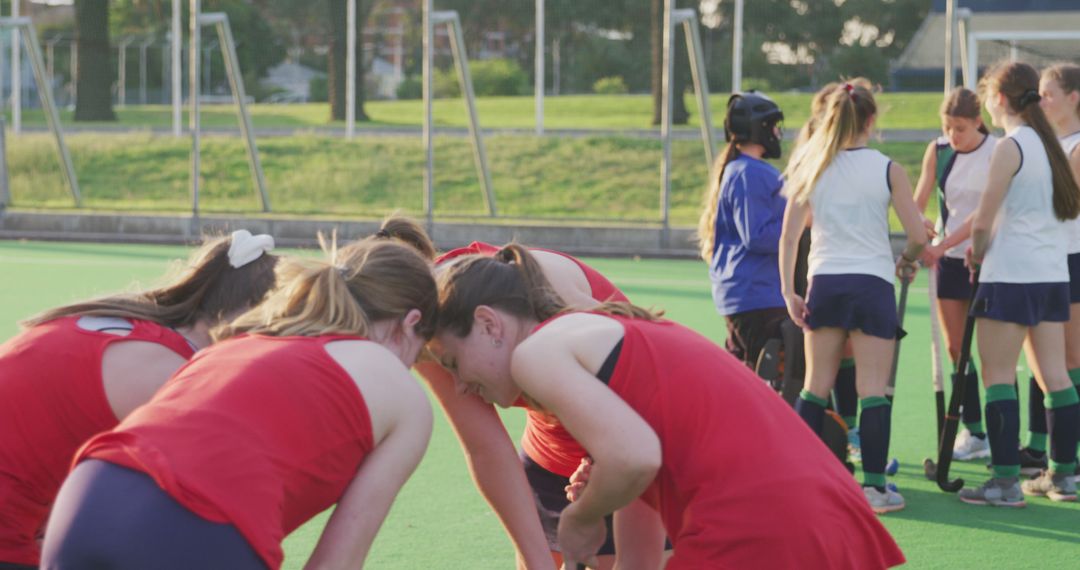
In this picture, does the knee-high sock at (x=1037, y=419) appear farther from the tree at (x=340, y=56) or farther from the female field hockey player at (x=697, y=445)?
the tree at (x=340, y=56)

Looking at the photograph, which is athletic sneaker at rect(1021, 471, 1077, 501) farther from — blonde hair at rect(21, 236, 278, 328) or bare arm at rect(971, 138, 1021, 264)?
blonde hair at rect(21, 236, 278, 328)

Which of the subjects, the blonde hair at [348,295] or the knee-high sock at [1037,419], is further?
the knee-high sock at [1037,419]

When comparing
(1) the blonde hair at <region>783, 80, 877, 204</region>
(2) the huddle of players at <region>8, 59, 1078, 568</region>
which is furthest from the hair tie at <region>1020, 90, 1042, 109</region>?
(2) the huddle of players at <region>8, 59, 1078, 568</region>

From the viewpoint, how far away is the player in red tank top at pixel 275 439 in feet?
8.43

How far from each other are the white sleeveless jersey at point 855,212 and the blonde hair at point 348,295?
307 cm

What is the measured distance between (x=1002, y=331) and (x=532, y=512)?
9.88 feet

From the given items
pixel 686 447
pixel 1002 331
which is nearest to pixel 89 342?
pixel 686 447

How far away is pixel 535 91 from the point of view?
2030 centimetres

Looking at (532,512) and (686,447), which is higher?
(686,447)

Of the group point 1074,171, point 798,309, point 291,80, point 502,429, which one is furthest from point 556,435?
point 291,80

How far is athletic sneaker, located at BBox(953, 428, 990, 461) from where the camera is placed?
7.05 meters

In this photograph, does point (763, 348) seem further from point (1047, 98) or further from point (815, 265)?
point (1047, 98)

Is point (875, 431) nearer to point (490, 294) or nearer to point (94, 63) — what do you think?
point (490, 294)

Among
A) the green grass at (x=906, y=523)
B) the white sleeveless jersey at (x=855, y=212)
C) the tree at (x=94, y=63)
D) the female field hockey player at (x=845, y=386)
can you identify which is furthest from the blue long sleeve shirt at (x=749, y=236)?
the tree at (x=94, y=63)
